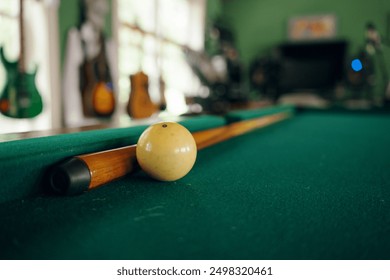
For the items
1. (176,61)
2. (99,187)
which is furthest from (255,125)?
(176,61)

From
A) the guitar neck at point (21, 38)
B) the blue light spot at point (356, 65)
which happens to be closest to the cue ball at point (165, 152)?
the guitar neck at point (21, 38)

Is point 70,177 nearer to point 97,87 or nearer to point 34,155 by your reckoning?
point 34,155

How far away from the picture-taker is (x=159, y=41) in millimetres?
6219

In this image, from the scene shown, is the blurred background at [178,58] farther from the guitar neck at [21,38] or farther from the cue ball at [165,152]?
the cue ball at [165,152]

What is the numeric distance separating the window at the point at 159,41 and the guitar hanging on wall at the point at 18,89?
1.76 m

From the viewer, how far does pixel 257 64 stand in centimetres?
Answer: 866

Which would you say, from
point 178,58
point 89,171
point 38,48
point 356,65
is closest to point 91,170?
point 89,171

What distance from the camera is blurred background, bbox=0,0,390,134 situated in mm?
3365

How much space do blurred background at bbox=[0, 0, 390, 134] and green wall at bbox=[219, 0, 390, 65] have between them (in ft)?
0.08

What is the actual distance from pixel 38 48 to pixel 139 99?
1469 millimetres

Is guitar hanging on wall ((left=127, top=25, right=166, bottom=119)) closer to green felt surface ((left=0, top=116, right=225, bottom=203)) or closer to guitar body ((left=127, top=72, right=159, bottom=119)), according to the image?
guitar body ((left=127, top=72, right=159, bottom=119))

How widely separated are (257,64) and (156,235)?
8.48 metres

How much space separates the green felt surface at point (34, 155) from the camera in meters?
0.85

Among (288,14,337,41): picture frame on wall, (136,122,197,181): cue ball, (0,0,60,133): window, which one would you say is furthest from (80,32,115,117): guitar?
(288,14,337,41): picture frame on wall
